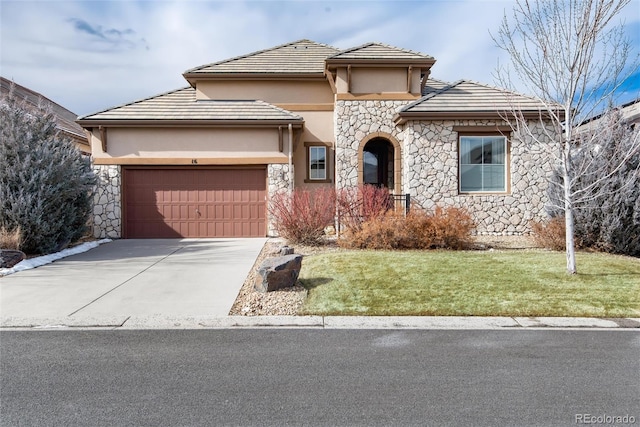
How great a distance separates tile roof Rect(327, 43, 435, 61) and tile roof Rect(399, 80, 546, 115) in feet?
5.08

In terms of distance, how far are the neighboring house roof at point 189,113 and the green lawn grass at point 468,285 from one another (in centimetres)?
709

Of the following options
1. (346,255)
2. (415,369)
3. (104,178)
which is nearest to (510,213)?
(346,255)

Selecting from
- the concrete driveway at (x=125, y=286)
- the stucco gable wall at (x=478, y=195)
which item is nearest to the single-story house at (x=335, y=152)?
the stucco gable wall at (x=478, y=195)

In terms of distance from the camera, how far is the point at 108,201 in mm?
15789

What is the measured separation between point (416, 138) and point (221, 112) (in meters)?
7.06

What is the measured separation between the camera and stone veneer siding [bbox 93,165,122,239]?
15766mm

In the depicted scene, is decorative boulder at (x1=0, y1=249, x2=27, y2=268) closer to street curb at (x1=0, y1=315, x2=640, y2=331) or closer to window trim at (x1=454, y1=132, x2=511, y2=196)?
street curb at (x1=0, y1=315, x2=640, y2=331)

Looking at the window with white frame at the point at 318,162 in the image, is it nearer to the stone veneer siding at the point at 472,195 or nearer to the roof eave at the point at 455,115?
the stone veneer siding at the point at 472,195

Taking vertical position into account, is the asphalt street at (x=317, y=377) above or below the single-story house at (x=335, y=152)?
below

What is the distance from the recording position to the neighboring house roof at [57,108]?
2002 centimetres

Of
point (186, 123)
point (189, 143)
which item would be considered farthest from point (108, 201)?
point (186, 123)

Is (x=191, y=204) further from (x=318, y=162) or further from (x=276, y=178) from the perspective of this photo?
(x=318, y=162)

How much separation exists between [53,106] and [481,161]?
23690 millimetres

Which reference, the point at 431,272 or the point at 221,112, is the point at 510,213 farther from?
the point at 221,112
